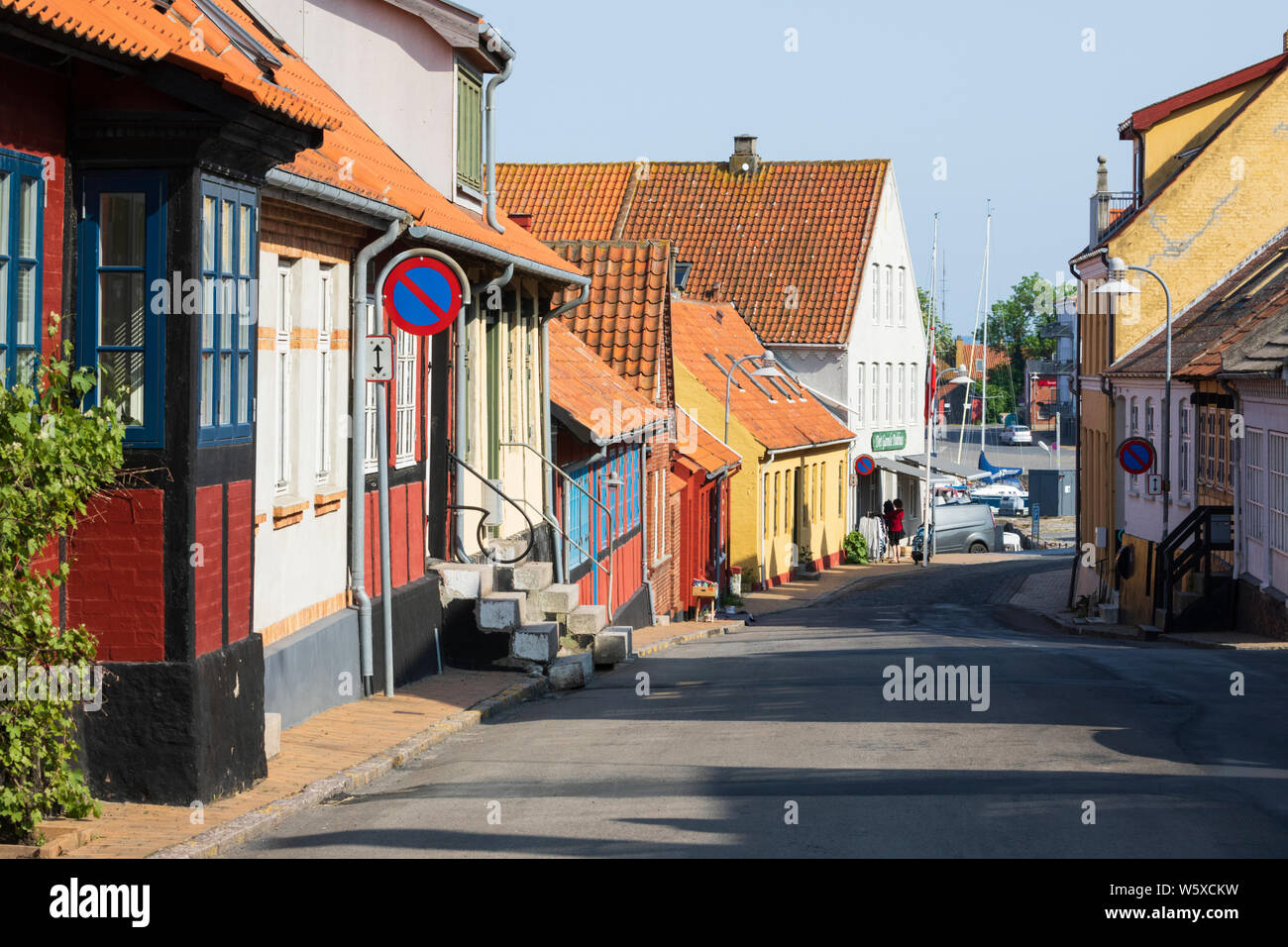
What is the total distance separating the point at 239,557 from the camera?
9.38m

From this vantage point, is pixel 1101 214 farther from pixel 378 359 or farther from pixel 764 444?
pixel 378 359

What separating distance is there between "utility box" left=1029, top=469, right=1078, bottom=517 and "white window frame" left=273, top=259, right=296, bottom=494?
6483 cm

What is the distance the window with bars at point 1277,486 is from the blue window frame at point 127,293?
18.6 metres

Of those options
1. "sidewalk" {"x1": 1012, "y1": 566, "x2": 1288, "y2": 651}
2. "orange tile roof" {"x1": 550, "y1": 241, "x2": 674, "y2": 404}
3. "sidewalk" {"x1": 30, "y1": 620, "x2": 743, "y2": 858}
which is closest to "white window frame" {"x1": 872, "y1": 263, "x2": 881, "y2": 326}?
"sidewalk" {"x1": 1012, "y1": 566, "x2": 1288, "y2": 651}

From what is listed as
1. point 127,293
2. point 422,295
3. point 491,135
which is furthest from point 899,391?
point 127,293

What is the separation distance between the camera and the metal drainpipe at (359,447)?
1291 cm

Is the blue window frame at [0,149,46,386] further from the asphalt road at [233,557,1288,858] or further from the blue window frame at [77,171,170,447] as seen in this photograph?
the asphalt road at [233,557,1288,858]

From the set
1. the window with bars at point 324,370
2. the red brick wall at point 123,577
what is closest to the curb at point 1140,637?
the window with bars at point 324,370

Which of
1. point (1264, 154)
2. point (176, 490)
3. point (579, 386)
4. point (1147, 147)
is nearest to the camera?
point (176, 490)

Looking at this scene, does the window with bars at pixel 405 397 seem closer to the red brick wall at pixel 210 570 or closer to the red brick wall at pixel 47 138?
the red brick wall at pixel 210 570

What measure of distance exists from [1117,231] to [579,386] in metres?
18.4

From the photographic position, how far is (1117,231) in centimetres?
3700
